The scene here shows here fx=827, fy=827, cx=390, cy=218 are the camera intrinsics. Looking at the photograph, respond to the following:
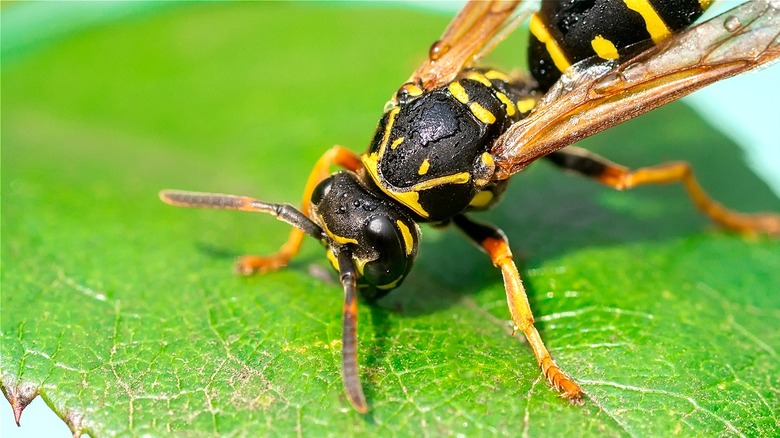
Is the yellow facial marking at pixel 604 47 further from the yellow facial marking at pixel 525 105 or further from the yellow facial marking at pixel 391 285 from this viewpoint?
the yellow facial marking at pixel 391 285

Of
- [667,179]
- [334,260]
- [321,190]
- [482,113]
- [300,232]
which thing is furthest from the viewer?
[667,179]

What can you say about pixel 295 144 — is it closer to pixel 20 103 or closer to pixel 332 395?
pixel 20 103

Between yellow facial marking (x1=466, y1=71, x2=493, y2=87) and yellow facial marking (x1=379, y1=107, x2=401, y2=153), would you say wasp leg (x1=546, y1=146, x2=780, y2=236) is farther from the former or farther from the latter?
yellow facial marking (x1=379, y1=107, x2=401, y2=153)

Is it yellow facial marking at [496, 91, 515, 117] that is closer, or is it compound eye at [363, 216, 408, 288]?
compound eye at [363, 216, 408, 288]

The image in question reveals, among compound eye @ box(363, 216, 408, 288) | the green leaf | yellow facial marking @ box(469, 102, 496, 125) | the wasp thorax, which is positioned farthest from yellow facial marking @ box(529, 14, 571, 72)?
compound eye @ box(363, 216, 408, 288)

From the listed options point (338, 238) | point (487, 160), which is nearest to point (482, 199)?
A: point (487, 160)

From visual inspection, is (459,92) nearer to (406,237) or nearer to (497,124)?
(497,124)

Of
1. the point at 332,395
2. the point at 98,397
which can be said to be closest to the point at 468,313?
the point at 332,395
